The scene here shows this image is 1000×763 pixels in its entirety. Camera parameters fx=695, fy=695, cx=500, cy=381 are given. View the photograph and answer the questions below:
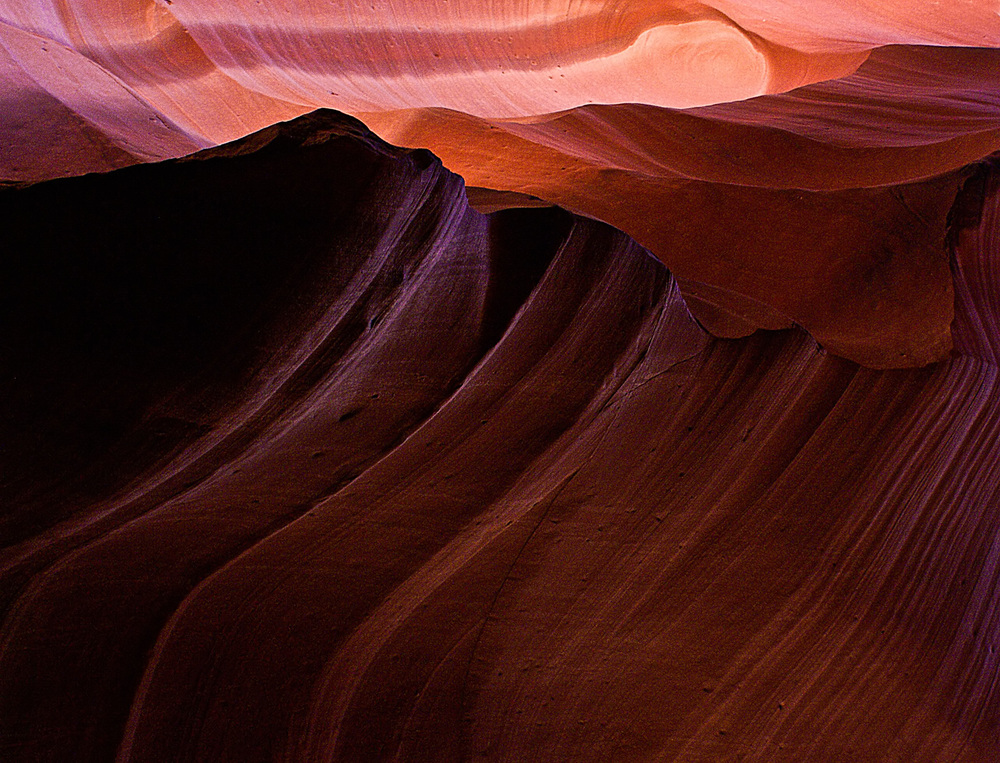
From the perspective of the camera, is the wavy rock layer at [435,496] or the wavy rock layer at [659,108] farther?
the wavy rock layer at [659,108]

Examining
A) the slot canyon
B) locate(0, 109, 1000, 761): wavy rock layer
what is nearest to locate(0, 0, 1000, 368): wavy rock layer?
the slot canyon

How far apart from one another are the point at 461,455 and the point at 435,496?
0.24 ft

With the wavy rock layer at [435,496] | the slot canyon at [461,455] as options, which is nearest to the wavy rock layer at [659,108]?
the slot canyon at [461,455]

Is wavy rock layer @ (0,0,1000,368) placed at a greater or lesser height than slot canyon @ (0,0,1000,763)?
greater

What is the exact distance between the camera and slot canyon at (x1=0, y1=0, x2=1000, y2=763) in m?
0.88

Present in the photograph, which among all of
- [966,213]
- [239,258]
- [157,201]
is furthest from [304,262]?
[966,213]

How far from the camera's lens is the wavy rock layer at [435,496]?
87 centimetres

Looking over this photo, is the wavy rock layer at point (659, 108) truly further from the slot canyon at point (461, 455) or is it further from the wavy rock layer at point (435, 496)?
the wavy rock layer at point (435, 496)

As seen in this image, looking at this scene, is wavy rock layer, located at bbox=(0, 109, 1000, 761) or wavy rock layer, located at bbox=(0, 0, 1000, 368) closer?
wavy rock layer, located at bbox=(0, 109, 1000, 761)

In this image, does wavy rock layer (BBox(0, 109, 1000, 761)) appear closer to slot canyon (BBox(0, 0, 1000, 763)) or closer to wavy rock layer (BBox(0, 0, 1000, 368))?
slot canyon (BBox(0, 0, 1000, 763))

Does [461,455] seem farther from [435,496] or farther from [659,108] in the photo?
[659,108]

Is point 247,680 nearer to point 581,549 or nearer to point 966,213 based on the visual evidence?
point 581,549

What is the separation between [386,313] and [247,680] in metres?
0.54

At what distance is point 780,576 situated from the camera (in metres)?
1.16
